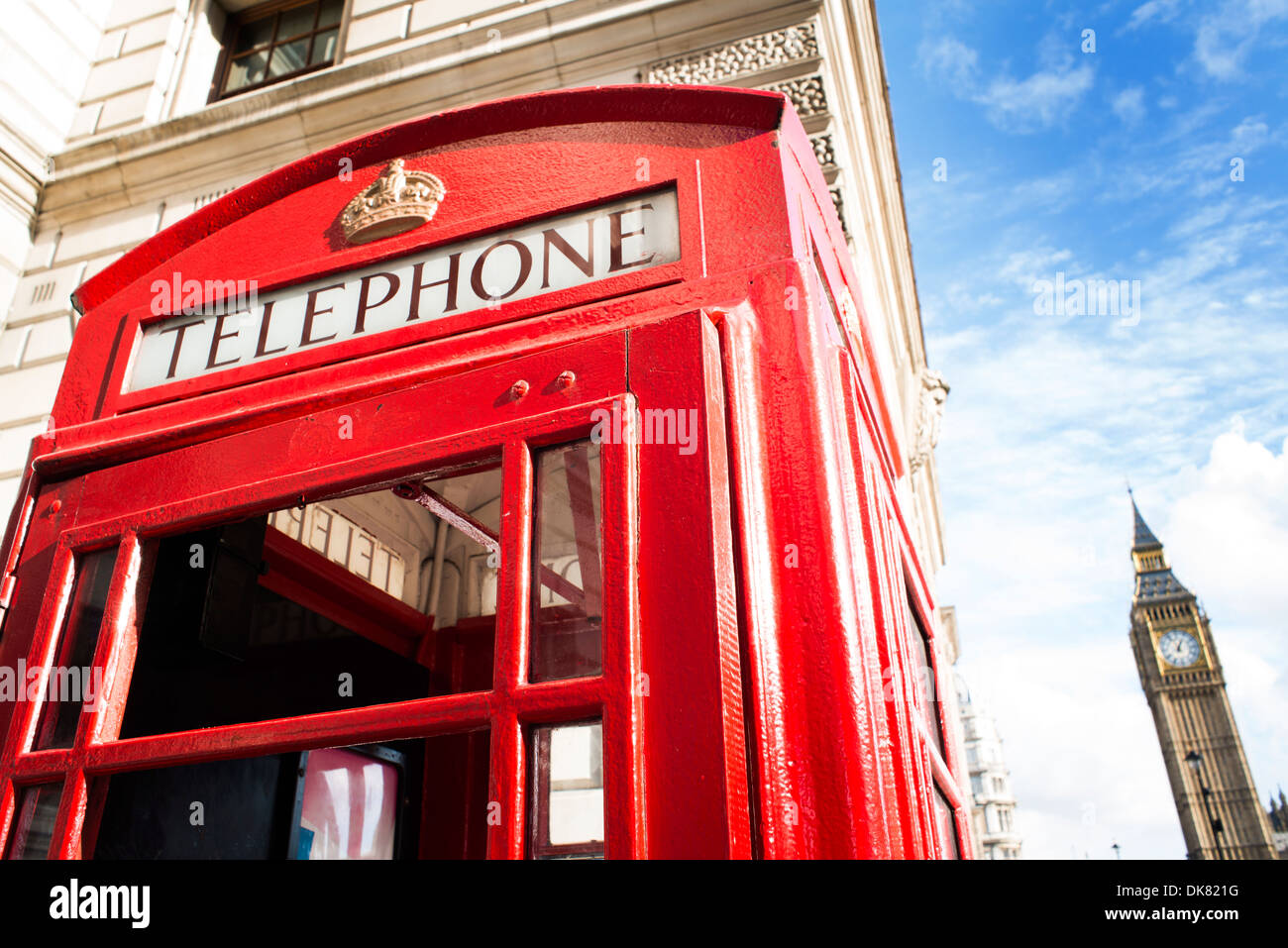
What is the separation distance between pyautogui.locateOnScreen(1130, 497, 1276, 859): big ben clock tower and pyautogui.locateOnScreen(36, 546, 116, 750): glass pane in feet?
340

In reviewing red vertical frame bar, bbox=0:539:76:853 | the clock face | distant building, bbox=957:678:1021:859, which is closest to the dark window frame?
red vertical frame bar, bbox=0:539:76:853

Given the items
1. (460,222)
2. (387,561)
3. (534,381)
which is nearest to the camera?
(534,381)

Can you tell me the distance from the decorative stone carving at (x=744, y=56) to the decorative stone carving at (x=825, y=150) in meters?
0.43

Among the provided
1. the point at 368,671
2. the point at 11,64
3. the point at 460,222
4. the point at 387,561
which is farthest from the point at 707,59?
the point at 11,64

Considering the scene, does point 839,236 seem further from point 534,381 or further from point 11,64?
point 11,64

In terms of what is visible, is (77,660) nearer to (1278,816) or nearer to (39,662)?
(39,662)

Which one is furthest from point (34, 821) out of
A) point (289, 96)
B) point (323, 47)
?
point (323, 47)

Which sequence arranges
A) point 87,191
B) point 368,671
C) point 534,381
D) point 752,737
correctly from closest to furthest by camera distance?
point 752,737, point 534,381, point 368,671, point 87,191

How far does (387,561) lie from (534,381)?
213 centimetres

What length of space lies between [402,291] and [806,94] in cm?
219

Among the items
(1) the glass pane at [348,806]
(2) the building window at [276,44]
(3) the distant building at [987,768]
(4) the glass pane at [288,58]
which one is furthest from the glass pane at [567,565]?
(3) the distant building at [987,768]

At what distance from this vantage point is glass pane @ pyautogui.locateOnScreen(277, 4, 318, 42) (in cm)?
528
